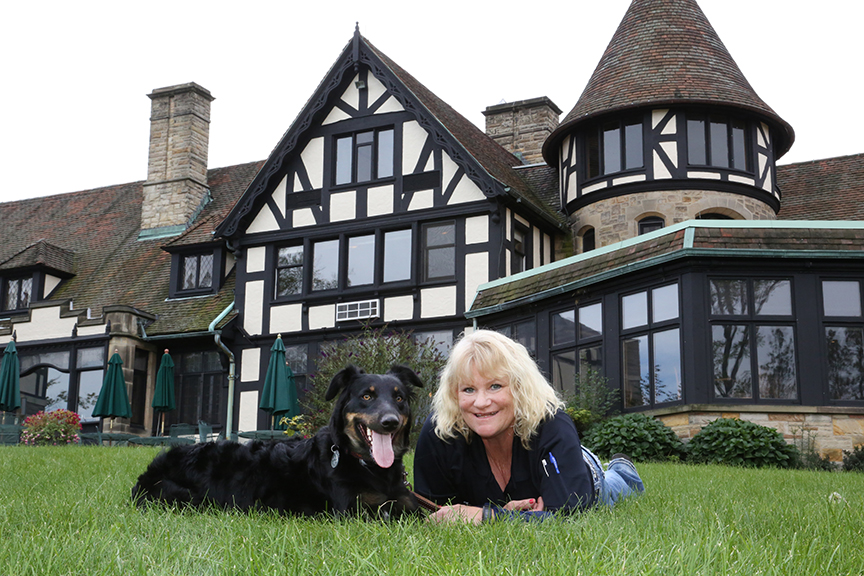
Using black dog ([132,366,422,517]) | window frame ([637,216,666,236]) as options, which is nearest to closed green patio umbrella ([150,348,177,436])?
window frame ([637,216,666,236])

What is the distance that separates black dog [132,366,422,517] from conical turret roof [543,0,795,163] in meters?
16.7

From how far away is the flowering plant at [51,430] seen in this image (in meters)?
18.5

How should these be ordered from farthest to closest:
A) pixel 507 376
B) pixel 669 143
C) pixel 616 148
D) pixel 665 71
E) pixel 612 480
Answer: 1. pixel 616 148
2. pixel 665 71
3. pixel 669 143
4. pixel 612 480
5. pixel 507 376

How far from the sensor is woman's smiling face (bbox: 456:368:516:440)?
5.01m

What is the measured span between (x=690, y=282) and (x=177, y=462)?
39.5 ft

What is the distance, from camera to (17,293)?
2684 centimetres

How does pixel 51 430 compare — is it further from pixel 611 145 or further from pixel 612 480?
pixel 612 480

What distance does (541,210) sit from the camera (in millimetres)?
21625

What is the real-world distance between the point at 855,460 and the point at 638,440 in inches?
132

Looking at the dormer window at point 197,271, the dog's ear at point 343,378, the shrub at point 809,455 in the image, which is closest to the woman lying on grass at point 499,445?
the dog's ear at point 343,378

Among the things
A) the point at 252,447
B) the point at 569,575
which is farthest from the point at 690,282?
the point at 569,575

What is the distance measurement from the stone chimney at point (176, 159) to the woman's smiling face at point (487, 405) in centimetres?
2371

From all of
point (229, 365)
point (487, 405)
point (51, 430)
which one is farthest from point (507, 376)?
point (229, 365)

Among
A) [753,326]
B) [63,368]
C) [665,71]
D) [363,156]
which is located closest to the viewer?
[753,326]
